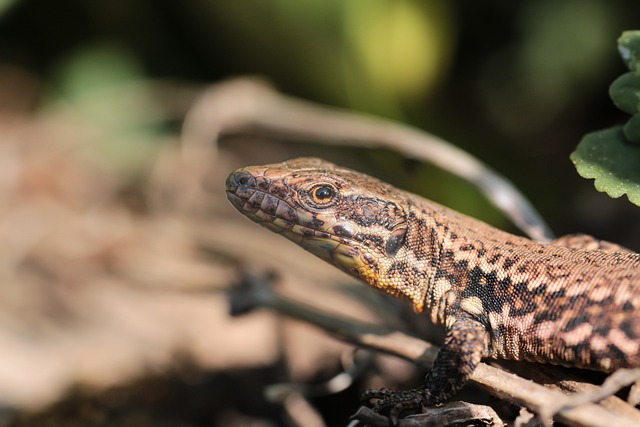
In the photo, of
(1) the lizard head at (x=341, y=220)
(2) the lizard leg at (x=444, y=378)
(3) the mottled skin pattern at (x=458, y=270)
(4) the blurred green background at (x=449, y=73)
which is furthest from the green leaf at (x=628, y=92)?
(4) the blurred green background at (x=449, y=73)

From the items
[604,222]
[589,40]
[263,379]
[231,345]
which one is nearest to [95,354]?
[231,345]

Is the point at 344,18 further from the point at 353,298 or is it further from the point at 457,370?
the point at 457,370

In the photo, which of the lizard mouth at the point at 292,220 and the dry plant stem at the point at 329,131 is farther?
the dry plant stem at the point at 329,131

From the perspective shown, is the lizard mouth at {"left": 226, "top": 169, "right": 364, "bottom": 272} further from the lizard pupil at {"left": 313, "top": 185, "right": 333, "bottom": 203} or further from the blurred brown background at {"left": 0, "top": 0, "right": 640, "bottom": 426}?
the blurred brown background at {"left": 0, "top": 0, "right": 640, "bottom": 426}

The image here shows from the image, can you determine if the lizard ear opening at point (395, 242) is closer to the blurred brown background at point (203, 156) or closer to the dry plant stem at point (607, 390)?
the dry plant stem at point (607, 390)

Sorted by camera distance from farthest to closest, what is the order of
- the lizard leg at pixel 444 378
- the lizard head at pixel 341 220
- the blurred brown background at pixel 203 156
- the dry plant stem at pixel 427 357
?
the blurred brown background at pixel 203 156
the lizard head at pixel 341 220
the lizard leg at pixel 444 378
the dry plant stem at pixel 427 357

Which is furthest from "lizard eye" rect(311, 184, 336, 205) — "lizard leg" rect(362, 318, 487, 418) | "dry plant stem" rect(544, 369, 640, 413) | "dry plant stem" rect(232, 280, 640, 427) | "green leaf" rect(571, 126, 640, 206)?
"dry plant stem" rect(544, 369, 640, 413)

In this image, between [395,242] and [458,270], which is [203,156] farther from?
[458,270]
